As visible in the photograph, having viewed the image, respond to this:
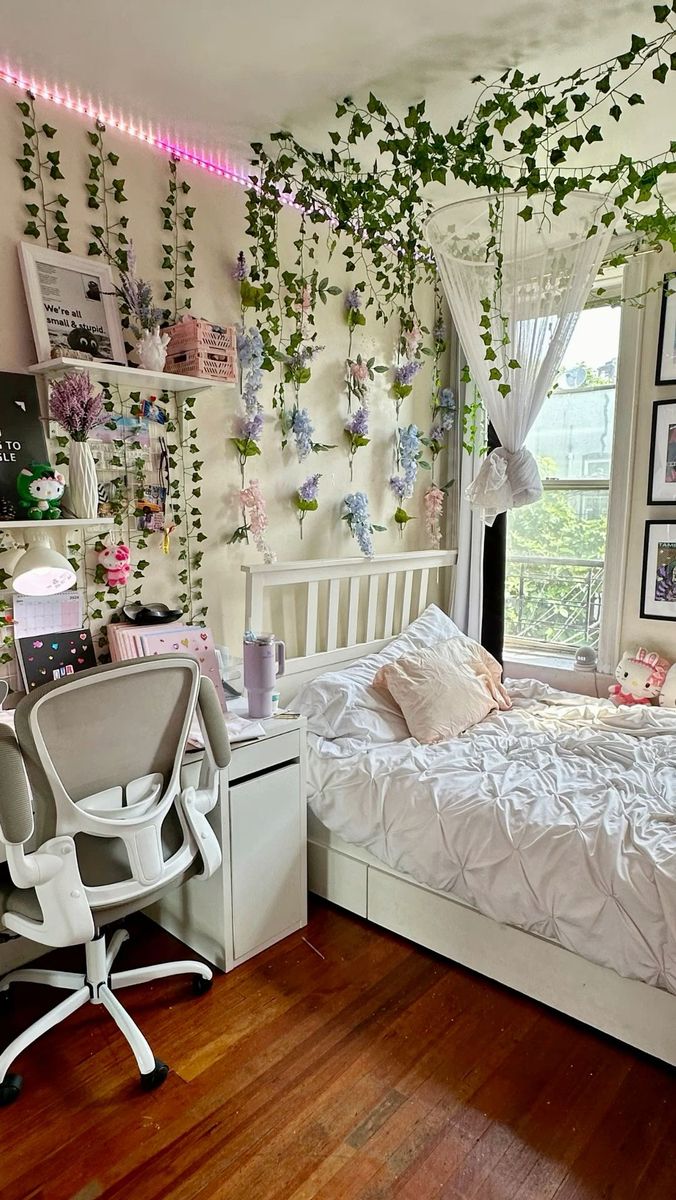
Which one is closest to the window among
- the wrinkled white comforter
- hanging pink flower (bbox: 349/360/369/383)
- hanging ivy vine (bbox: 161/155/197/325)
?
the wrinkled white comforter

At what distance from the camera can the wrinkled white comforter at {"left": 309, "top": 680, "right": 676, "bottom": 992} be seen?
1.67 meters

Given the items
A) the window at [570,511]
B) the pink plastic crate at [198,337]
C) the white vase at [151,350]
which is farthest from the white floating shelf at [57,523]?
the window at [570,511]

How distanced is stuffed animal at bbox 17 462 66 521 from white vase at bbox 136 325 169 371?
466 millimetres

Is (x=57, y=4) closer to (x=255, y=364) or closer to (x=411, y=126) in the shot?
(x=411, y=126)

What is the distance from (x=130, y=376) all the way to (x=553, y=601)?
89.7 inches

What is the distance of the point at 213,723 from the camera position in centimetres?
173

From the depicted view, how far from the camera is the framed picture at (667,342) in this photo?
9.57 ft

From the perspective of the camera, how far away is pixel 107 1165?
56.9 inches

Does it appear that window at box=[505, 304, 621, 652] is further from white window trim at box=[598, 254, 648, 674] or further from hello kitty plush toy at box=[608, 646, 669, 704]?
Answer: hello kitty plush toy at box=[608, 646, 669, 704]

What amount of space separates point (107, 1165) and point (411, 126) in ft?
8.91

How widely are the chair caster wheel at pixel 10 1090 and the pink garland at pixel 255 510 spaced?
5.65 ft

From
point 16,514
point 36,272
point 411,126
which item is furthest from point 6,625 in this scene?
point 411,126

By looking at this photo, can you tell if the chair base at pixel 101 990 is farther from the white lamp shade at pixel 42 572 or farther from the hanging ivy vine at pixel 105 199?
the hanging ivy vine at pixel 105 199

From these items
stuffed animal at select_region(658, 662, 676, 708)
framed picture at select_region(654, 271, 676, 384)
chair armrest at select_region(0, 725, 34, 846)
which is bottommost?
stuffed animal at select_region(658, 662, 676, 708)
